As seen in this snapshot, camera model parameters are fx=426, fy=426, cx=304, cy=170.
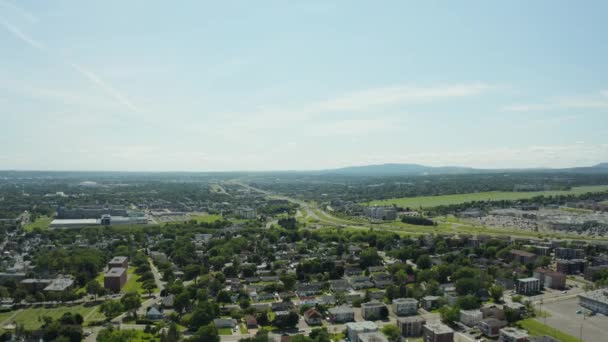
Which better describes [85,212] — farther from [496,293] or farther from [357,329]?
[496,293]

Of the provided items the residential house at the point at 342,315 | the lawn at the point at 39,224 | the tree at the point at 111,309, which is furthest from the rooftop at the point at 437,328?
the lawn at the point at 39,224

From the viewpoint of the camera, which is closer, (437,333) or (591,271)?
(437,333)

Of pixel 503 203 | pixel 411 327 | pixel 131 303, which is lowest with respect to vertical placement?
pixel 411 327

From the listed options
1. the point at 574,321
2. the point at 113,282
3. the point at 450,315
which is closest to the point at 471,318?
the point at 450,315

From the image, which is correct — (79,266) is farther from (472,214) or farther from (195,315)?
(472,214)

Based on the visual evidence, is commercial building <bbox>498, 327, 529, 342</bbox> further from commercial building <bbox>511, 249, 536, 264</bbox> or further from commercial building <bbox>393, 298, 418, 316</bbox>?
commercial building <bbox>511, 249, 536, 264</bbox>

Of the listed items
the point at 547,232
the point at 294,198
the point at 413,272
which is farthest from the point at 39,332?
→ the point at 294,198

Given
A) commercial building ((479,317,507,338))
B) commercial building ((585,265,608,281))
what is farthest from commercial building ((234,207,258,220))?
commercial building ((479,317,507,338))
